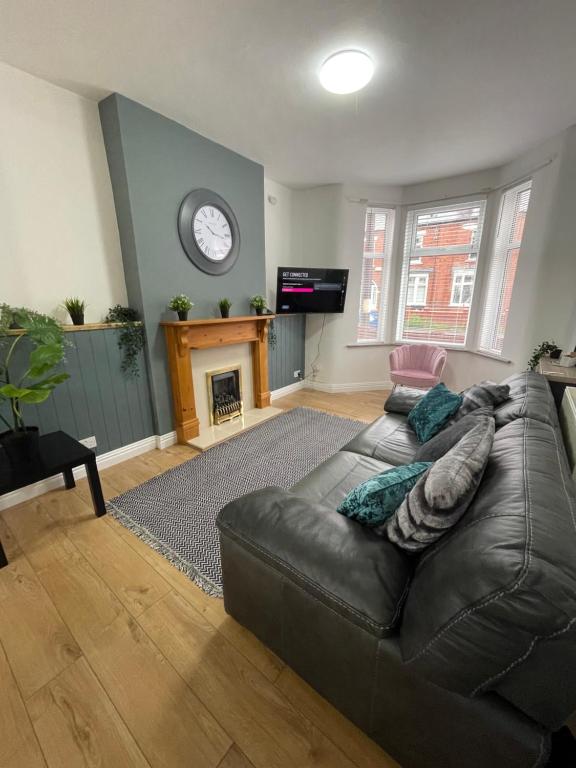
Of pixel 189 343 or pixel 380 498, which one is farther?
pixel 189 343

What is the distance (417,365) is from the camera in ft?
13.4

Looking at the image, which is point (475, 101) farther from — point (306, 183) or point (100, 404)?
point (100, 404)

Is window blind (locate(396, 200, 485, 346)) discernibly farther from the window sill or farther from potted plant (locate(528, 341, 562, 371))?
potted plant (locate(528, 341, 562, 371))

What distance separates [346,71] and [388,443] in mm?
2289

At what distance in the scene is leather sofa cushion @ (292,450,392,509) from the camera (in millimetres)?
1531

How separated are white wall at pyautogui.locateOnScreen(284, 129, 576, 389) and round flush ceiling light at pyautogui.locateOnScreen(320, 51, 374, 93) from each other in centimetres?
210

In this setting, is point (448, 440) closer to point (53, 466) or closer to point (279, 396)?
point (53, 466)

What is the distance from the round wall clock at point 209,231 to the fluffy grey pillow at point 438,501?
8.68 feet

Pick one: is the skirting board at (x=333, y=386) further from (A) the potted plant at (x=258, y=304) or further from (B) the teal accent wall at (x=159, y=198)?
(B) the teal accent wall at (x=159, y=198)

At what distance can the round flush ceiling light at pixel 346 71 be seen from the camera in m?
1.79

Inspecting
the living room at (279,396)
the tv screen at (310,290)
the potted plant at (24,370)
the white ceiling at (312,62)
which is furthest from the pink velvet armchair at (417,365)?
the potted plant at (24,370)

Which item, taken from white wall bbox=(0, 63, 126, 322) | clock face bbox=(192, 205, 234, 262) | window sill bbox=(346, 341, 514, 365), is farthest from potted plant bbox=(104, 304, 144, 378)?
window sill bbox=(346, 341, 514, 365)

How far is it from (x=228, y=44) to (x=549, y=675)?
2816mm

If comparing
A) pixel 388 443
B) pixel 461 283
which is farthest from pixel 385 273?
pixel 388 443
